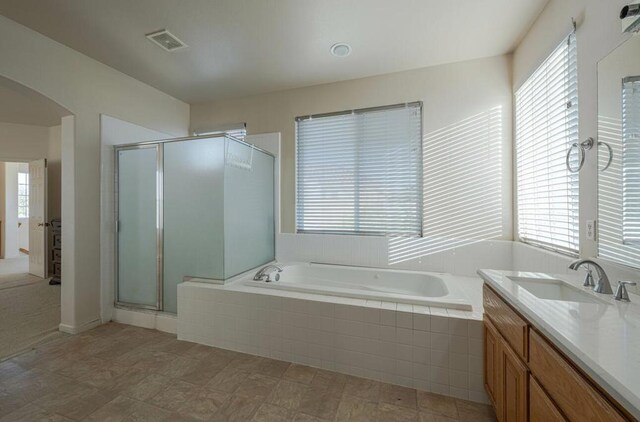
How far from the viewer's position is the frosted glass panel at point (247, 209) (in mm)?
2510

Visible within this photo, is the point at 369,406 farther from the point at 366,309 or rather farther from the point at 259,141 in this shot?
the point at 259,141

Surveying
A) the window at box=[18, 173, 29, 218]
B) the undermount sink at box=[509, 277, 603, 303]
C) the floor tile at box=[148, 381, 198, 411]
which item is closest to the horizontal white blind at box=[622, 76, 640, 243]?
the undermount sink at box=[509, 277, 603, 303]

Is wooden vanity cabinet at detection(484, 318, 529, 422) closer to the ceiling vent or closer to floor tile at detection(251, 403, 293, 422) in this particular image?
floor tile at detection(251, 403, 293, 422)

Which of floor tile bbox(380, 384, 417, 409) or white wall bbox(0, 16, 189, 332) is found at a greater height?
white wall bbox(0, 16, 189, 332)

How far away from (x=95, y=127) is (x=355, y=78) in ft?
8.98

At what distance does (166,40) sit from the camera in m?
2.31

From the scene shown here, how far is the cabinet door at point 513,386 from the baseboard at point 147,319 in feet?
8.41

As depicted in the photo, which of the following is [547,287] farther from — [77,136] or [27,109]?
[27,109]

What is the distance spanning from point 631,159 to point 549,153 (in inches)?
30.3

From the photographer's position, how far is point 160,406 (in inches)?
62.8

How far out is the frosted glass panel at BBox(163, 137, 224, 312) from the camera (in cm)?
246

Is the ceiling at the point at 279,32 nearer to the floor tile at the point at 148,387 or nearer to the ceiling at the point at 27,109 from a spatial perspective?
the ceiling at the point at 27,109

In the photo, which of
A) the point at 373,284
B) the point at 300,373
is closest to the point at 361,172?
the point at 373,284

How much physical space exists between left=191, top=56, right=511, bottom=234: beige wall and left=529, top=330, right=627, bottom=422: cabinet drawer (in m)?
1.91
